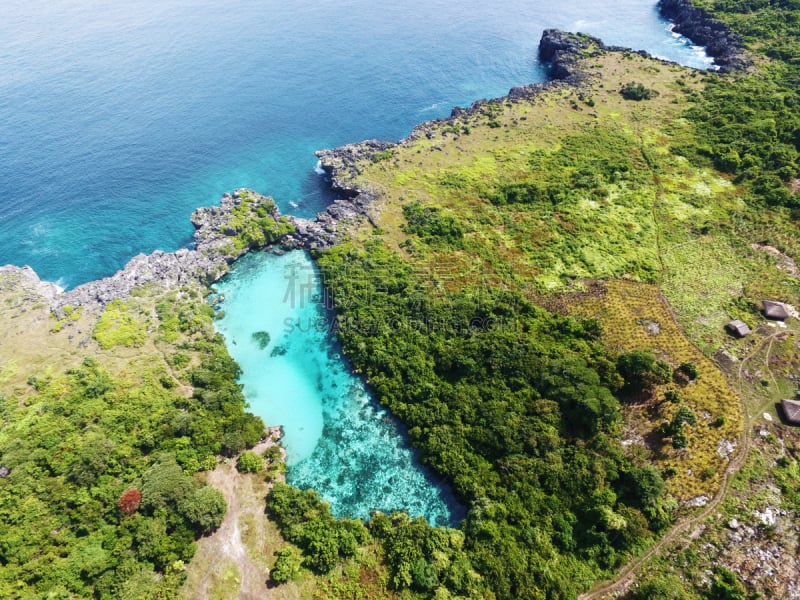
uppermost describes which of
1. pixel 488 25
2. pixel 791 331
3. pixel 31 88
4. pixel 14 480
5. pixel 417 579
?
pixel 488 25

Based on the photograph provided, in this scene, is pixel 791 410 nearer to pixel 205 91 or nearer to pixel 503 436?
pixel 503 436

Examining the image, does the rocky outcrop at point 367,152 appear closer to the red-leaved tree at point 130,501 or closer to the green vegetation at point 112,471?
the green vegetation at point 112,471

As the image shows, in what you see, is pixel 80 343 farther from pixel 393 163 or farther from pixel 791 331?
pixel 791 331

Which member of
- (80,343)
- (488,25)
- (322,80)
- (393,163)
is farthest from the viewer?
(488,25)

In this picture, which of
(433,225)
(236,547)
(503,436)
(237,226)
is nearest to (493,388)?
(503,436)

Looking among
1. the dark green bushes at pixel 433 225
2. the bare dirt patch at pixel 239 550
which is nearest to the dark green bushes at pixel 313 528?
the bare dirt patch at pixel 239 550

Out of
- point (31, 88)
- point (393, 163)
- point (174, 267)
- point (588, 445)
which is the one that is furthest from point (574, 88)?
point (31, 88)
